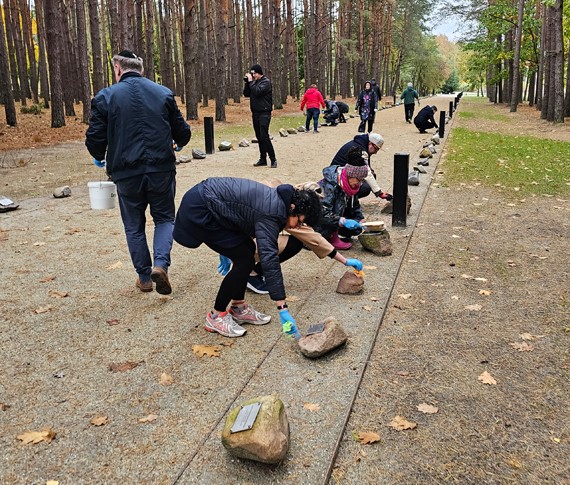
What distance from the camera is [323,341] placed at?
347 cm

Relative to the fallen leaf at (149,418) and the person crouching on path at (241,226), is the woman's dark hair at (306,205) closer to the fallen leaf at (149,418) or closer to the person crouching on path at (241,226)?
the person crouching on path at (241,226)

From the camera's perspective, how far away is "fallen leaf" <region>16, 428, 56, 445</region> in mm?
2679

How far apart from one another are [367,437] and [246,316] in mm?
1590

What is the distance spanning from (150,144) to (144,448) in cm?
250

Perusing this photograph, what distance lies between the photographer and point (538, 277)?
5.05 meters

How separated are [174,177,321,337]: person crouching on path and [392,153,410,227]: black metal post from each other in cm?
327

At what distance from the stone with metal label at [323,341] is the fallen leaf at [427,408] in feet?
2.39

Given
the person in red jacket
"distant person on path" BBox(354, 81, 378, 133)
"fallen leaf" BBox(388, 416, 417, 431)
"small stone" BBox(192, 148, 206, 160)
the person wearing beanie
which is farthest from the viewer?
the person in red jacket

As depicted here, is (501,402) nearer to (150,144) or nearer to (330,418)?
(330,418)

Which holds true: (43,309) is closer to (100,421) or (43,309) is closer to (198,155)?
(100,421)

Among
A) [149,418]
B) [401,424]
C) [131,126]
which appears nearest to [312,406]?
[401,424]

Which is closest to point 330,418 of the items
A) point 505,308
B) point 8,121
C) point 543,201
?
point 505,308

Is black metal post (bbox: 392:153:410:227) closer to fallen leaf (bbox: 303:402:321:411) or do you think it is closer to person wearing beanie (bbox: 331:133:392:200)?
person wearing beanie (bbox: 331:133:392:200)

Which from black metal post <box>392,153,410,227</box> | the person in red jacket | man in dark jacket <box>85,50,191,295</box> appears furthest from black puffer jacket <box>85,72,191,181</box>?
the person in red jacket
